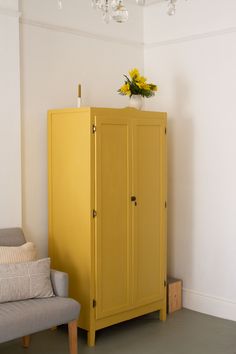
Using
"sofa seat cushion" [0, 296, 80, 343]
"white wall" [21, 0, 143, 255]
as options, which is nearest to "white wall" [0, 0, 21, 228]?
"white wall" [21, 0, 143, 255]

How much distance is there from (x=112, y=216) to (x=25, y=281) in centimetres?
89

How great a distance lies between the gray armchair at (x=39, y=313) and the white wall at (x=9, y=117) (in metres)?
0.32

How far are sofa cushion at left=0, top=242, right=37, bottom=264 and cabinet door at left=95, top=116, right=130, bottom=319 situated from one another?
1.61 ft

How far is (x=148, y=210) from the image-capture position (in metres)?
4.25

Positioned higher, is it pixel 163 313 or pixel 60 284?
pixel 60 284

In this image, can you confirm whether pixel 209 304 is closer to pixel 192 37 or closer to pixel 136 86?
pixel 136 86

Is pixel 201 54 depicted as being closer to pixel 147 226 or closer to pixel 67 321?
pixel 147 226

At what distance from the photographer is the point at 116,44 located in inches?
186

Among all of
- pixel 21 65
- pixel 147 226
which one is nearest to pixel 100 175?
pixel 147 226

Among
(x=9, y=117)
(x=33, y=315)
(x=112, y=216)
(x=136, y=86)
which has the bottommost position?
(x=33, y=315)

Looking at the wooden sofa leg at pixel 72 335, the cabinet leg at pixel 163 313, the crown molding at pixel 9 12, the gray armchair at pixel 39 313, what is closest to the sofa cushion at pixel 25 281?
the gray armchair at pixel 39 313

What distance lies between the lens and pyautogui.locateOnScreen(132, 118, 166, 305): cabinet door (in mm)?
4145

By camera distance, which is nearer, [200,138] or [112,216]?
[112,216]

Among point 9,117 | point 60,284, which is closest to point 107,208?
point 60,284
